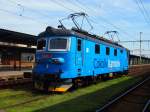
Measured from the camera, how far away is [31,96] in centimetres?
1548

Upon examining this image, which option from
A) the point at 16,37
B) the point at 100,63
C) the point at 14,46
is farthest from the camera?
the point at 14,46

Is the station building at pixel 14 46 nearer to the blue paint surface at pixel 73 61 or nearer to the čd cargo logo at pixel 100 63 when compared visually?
the čd cargo logo at pixel 100 63

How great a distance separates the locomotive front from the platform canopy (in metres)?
10.6

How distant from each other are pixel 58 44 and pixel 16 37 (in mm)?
14815

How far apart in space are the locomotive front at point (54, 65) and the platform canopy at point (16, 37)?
10.6 metres

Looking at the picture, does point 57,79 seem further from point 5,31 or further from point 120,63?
point 120,63

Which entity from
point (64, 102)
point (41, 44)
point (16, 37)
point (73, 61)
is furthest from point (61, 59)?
point (16, 37)

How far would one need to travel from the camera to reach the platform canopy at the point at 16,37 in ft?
93.2

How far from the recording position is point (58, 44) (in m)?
17.2

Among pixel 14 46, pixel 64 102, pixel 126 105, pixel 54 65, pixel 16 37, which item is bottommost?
pixel 126 105

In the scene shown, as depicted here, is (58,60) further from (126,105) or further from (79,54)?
(126,105)

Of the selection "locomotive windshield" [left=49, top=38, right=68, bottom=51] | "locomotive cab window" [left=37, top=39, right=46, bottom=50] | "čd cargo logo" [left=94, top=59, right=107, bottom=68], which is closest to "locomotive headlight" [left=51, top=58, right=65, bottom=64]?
"locomotive windshield" [left=49, top=38, right=68, bottom=51]

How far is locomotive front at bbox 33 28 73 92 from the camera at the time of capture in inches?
644

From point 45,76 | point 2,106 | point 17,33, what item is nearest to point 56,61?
point 45,76
